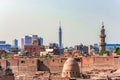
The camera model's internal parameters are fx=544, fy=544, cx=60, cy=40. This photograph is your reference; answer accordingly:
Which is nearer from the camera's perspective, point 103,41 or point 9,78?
point 9,78

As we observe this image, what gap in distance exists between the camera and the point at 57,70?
50344mm

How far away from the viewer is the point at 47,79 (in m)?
37.8

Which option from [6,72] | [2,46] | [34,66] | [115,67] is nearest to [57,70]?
[34,66]

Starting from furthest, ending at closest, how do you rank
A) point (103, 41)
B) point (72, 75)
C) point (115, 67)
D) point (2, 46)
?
1. point (2, 46)
2. point (103, 41)
3. point (115, 67)
4. point (72, 75)

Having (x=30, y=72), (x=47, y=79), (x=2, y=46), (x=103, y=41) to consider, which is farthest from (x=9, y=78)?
(x=2, y=46)

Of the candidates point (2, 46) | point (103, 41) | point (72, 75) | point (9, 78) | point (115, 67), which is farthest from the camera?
point (2, 46)

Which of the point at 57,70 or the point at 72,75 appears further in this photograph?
the point at 57,70

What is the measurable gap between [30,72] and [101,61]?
665 centimetres

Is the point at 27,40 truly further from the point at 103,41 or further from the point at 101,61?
the point at 101,61

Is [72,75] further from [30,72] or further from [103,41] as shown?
[103,41]

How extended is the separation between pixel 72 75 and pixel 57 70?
12.7m

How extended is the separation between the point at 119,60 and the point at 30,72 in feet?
26.3

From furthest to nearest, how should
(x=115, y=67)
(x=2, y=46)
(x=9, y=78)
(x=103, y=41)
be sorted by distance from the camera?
(x=2, y=46) → (x=103, y=41) → (x=115, y=67) → (x=9, y=78)

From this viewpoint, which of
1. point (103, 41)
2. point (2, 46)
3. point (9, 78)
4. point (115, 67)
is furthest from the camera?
point (2, 46)
